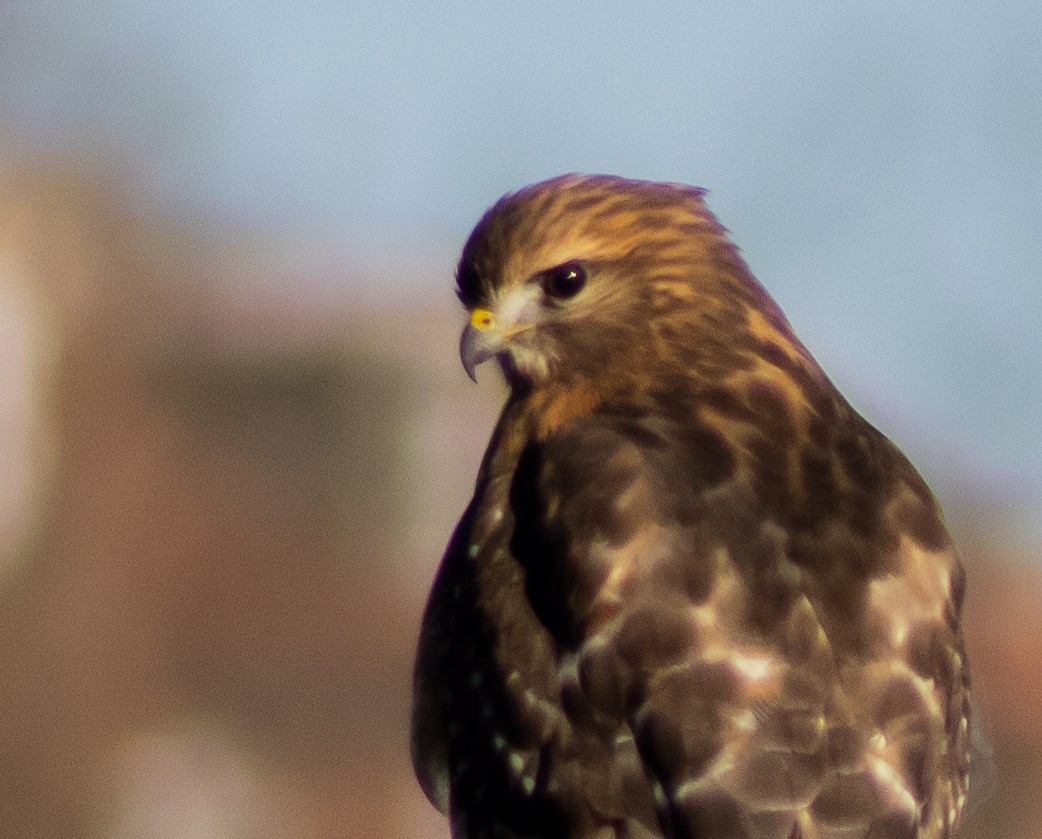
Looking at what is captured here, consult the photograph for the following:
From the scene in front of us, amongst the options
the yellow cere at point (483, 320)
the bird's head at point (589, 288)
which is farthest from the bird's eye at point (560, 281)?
the yellow cere at point (483, 320)

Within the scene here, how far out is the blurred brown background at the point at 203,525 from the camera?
17.0 meters

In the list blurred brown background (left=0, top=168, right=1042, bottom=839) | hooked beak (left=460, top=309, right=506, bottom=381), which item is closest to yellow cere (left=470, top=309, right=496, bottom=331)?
hooked beak (left=460, top=309, right=506, bottom=381)

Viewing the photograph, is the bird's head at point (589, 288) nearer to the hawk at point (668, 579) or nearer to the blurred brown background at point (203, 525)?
the hawk at point (668, 579)

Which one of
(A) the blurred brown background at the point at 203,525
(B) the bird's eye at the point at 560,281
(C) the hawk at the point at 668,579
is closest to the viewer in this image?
(C) the hawk at the point at 668,579

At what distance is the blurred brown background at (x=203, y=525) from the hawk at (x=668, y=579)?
1146cm

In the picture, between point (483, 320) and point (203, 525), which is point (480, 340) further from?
point (203, 525)

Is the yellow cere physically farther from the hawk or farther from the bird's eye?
the bird's eye

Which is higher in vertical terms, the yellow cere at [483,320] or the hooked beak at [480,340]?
the yellow cere at [483,320]

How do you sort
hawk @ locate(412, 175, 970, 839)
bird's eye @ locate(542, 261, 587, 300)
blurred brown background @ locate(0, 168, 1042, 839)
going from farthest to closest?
blurred brown background @ locate(0, 168, 1042, 839) < bird's eye @ locate(542, 261, 587, 300) < hawk @ locate(412, 175, 970, 839)

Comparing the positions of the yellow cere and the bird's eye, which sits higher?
the bird's eye

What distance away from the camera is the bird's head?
4281 mm

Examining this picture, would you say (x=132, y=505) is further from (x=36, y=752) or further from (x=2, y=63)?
(x=2, y=63)

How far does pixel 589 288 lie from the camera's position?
4.35 meters

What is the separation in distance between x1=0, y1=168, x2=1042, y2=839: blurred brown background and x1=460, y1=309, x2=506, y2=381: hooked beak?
37.5 ft
